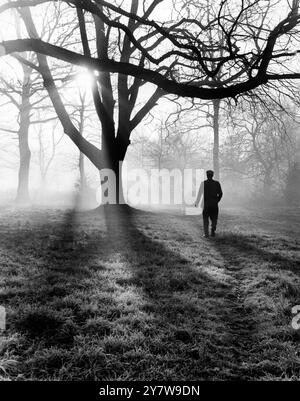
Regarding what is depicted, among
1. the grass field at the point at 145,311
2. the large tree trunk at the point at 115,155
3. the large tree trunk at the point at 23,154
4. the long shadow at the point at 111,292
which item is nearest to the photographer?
the grass field at the point at 145,311

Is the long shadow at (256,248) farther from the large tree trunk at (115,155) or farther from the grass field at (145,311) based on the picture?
the large tree trunk at (115,155)

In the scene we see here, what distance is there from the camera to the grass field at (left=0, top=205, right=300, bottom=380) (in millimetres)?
3561

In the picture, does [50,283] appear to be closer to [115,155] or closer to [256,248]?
[256,248]

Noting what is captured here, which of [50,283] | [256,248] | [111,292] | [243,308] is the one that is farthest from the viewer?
[256,248]

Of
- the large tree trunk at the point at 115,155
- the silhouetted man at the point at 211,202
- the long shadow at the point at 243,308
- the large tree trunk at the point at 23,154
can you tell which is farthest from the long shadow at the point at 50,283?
the large tree trunk at the point at 23,154

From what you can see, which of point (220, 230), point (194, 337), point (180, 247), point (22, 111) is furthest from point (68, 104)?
point (194, 337)

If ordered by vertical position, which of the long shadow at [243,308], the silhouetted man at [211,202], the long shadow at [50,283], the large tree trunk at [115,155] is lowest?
the long shadow at [243,308]

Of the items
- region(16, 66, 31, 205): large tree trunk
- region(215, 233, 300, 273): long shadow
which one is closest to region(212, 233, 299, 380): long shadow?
region(215, 233, 300, 273): long shadow

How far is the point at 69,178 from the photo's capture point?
9475 cm

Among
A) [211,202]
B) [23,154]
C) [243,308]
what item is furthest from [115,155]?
[243,308]

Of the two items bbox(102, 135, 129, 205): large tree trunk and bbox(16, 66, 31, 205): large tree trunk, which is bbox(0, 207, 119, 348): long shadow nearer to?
bbox(102, 135, 129, 205): large tree trunk

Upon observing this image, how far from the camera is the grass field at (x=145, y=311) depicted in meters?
3.56

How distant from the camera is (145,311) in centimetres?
489
